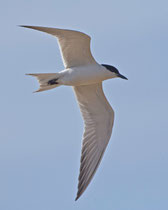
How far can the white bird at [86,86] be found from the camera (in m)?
13.2

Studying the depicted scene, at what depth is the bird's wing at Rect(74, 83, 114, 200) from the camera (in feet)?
46.8

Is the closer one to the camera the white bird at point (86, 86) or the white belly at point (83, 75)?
the white bird at point (86, 86)

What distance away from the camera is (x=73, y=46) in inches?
522

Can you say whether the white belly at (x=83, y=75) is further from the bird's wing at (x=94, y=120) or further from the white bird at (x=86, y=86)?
the bird's wing at (x=94, y=120)

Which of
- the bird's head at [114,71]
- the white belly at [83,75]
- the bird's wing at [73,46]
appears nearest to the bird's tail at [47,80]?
the white belly at [83,75]

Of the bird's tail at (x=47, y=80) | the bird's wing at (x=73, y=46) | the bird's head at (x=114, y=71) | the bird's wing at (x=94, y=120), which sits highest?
the bird's wing at (x=73, y=46)

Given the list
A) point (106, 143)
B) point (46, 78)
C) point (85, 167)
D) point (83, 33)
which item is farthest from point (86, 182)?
point (83, 33)

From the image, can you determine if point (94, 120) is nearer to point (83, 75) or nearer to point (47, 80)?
point (83, 75)

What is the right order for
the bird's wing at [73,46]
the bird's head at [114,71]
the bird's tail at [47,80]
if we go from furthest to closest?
the bird's head at [114,71] < the bird's tail at [47,80] < the bird's wing at [73,46]

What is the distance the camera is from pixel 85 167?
13852 millimetres

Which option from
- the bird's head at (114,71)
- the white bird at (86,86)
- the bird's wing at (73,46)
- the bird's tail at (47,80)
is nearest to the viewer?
the bird's wing at (73,46)

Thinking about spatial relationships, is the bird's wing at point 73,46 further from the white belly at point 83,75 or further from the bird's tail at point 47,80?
the bird's tail at point 47,80

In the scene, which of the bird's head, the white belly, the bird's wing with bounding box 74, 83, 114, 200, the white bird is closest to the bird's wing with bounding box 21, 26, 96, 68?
the white bird

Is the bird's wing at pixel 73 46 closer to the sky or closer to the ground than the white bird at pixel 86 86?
closer to the sky
